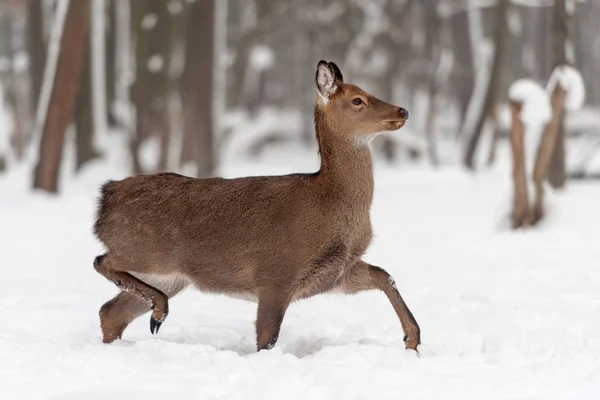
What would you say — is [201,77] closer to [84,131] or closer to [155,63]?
[155,63]

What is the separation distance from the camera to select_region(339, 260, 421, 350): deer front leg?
573 centimetres

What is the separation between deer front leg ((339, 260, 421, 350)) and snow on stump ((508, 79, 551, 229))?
6.02m

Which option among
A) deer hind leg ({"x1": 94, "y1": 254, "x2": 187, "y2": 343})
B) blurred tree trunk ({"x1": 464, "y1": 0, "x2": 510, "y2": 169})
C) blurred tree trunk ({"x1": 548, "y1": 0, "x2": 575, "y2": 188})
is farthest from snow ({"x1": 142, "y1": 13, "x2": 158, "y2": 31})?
deer hind leg ({"x1": 94, "y1": 254, "x2": 187, "y2": 343})

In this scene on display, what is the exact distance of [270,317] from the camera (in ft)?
18.1

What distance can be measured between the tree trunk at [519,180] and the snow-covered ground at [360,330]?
27 cm

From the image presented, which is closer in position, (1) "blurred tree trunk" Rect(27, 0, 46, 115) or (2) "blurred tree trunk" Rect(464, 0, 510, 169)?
(2) "blurred tree trunk" Rect(464, 0, 510, 169)

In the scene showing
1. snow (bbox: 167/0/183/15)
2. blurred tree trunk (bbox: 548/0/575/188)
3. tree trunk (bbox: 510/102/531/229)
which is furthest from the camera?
snow (bbox: 167/0/183/15)

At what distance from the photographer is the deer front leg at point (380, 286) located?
573 cm

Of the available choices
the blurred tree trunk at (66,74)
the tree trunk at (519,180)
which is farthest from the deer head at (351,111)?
the blurred tree trunk at (66,74)

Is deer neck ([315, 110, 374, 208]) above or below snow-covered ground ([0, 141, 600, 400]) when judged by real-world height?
above

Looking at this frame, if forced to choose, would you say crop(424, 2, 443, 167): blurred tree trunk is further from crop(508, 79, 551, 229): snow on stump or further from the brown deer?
the brown deer

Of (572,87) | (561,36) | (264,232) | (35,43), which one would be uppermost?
(35,43)

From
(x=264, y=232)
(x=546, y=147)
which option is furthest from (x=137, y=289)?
(x=546, y=147)

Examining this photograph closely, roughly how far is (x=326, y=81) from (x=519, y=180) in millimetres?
6330
